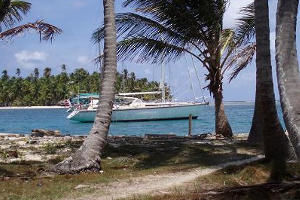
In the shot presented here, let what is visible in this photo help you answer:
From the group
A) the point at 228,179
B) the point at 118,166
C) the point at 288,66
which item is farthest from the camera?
the point at 118,166

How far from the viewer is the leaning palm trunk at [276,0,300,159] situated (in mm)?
6871

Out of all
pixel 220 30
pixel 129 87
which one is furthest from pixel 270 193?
pixel 129 87

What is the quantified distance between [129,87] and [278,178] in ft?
288

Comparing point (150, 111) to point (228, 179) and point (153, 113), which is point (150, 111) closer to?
point (153, 113)

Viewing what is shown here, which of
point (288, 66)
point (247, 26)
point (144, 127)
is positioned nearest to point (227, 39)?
point (247, 26)

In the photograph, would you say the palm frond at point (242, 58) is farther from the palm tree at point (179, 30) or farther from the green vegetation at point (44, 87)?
the green vegetation at point (44, 87)

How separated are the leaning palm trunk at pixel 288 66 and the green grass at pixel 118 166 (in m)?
4.03

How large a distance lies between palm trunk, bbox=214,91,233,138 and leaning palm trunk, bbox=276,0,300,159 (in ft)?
40.1

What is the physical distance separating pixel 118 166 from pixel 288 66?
5.97m

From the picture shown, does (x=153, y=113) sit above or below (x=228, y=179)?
below

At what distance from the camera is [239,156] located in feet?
43.0

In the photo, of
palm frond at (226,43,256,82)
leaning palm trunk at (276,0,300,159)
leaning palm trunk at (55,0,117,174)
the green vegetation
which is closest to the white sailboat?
palm frond at (226,43,256,82)

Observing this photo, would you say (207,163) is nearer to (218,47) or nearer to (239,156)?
(239,156)

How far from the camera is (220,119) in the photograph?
1975cm
